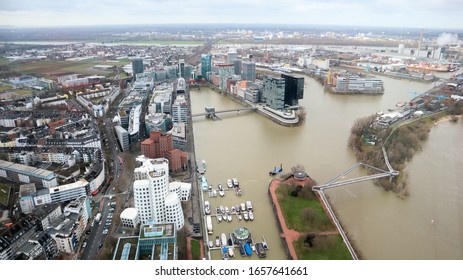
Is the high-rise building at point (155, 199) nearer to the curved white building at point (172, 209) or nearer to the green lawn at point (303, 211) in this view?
the curved white building at point (172, 209)

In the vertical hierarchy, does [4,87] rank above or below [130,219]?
above

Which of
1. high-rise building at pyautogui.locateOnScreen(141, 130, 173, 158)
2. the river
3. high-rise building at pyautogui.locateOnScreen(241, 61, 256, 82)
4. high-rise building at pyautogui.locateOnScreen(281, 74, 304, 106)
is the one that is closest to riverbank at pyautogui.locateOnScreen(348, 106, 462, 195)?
the river

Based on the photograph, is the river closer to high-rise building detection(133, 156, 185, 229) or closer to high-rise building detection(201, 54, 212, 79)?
high-rise building detection(133, 156, 185, 229)

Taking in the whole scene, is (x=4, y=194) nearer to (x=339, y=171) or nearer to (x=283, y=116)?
(x=339, y=171)

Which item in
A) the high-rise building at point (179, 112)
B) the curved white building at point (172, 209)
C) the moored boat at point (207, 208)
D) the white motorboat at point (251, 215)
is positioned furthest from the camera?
the high-rise building at point (179, 112)

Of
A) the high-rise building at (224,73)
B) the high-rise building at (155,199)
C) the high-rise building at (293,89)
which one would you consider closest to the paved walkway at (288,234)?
the high-rise building at (155,199)

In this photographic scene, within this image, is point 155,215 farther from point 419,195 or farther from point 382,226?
point 419,195

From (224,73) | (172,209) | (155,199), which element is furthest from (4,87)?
(224,73)
